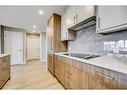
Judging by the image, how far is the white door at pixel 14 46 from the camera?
5.47m

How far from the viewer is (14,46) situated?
5.71m

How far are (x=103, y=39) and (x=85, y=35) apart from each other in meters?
0.69

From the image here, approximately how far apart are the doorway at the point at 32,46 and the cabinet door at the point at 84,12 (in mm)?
6538

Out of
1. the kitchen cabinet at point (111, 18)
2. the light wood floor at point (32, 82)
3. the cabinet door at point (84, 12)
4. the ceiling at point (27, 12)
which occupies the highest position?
the ceiling at point (27, 12)

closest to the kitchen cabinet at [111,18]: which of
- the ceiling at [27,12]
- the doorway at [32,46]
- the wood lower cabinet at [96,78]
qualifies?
the wood lower cabinet at [96,78]

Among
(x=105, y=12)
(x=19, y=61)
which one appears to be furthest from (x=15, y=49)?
(x=105, y=12)

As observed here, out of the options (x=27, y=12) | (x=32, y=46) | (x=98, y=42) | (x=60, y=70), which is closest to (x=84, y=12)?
(x=98, y=42)

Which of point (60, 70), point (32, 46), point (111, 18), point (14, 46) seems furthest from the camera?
point (32, 46)

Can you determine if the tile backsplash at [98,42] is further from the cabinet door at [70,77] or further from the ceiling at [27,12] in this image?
the ceiling at [27,12]

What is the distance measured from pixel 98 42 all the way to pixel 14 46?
5012mm

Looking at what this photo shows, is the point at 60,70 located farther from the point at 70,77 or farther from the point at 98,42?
the point at 98,42

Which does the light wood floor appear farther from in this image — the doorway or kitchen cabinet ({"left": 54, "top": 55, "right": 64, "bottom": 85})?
the doorway

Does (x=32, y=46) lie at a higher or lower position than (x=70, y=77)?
higher
